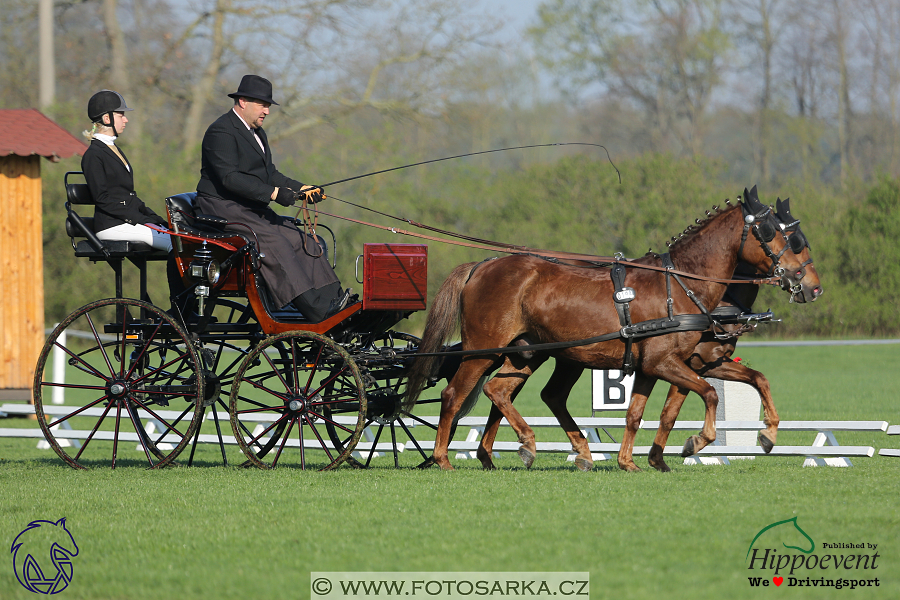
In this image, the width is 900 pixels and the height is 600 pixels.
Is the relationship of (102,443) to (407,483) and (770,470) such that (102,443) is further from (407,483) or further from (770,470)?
(770,470)

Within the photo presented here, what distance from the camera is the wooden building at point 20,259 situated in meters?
12.6

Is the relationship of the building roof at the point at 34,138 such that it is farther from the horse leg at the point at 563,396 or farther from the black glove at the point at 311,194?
the horse leg at the point at 563,396

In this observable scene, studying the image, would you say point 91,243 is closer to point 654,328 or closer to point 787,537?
point 654,328

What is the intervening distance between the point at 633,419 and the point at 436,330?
63.2 inches

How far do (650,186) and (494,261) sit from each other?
713 inches

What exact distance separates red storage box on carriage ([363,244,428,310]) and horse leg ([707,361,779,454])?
2347 millimetres

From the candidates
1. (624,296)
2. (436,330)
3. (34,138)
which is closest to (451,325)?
(436,330)

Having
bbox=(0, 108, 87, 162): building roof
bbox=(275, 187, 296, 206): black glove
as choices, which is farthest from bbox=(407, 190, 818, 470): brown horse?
bbox=(0, 108, 87, 162): building roof

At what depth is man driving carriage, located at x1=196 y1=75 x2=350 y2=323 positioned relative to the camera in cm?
733

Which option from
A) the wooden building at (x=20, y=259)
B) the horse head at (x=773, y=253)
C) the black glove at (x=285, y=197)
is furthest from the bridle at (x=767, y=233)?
the wooden building at (x=20, y=259)

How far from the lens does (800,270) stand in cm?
713

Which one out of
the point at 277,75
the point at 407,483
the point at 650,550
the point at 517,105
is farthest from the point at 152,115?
the point at 650,550

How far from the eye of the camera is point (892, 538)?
189 inches

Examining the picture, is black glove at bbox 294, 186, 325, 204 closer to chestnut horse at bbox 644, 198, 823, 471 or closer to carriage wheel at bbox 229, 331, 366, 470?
carriage wheel at bbox 229, 331, 366, 470
